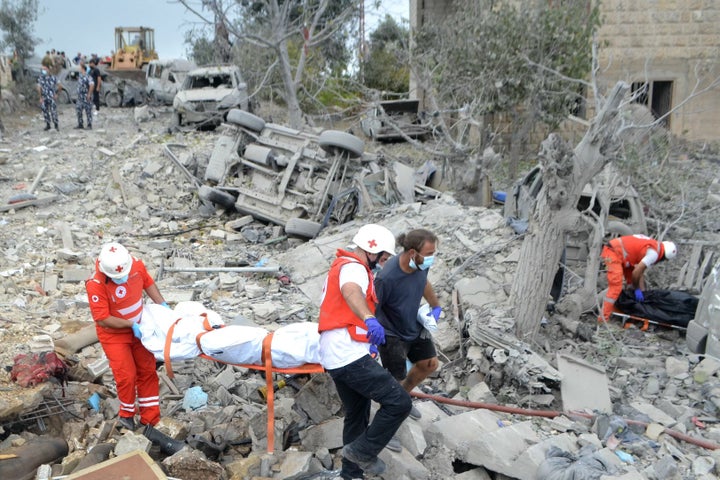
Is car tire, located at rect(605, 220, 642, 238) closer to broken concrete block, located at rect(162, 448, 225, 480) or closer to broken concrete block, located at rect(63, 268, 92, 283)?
broken concrete block, located at rect(162, 448, 225, 480)

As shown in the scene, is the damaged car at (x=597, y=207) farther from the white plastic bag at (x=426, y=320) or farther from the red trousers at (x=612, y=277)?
the white plastic bag at (x=426, y=320)

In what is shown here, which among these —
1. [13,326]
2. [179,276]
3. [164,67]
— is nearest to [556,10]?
[179,276]

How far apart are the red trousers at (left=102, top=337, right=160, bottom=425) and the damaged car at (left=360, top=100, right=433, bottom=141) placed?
12.9 metres

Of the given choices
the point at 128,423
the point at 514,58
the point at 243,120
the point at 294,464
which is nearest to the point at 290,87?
the point at 243,120

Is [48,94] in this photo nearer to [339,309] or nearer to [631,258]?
[631,258]

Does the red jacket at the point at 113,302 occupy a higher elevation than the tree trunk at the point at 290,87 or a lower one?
lower

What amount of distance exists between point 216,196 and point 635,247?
704 cm

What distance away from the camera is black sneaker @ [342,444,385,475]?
3.84 m

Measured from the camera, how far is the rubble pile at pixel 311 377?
4.20m

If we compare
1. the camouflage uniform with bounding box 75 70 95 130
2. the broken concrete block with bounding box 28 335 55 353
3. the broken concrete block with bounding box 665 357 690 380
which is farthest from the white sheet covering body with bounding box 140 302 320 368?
the camouflage uniform with bounding box 75 70 95 130

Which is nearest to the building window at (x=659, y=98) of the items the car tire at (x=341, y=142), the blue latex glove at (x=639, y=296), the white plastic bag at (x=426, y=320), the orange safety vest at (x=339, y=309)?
the car tire at (x=341, y=142)

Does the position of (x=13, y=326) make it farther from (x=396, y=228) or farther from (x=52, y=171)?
(x=52, y=171)

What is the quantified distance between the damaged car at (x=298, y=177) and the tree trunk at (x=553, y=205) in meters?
4.22

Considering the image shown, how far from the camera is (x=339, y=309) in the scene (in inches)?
146
